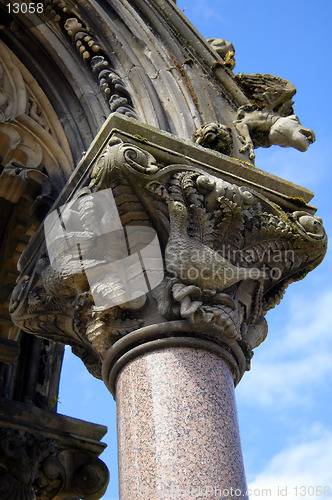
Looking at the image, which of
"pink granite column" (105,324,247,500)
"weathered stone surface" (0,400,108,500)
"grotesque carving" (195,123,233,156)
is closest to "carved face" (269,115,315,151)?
"grotesque carving" (195,123,233,156)

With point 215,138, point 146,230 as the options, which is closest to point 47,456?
point 146,230

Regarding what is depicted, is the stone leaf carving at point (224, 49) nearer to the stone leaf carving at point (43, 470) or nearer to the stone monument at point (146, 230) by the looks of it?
the stone monument at point (146, 230)

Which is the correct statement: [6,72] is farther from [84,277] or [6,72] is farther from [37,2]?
[84,277]

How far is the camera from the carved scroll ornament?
3580 mm

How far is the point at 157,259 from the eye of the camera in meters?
3.70

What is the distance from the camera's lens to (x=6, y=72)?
5695 mm

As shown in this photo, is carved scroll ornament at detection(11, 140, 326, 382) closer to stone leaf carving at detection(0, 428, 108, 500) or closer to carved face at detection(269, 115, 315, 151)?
carved face at detection(269, 115, 315, 151)

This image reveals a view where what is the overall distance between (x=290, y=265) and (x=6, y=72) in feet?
9.59

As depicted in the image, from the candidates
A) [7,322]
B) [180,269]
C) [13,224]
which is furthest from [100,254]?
[7,322]

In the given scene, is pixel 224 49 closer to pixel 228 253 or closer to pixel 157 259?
pixel 228 253

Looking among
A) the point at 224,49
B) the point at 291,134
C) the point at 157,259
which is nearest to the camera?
the point at 157,259

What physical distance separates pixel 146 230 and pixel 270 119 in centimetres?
187

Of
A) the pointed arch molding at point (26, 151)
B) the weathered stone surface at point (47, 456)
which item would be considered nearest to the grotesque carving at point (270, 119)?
the pointed arch molding at point (26, 151)

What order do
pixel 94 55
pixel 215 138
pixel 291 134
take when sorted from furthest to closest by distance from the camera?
pixel 94 55, pixel 291 134, pixel 215 138
